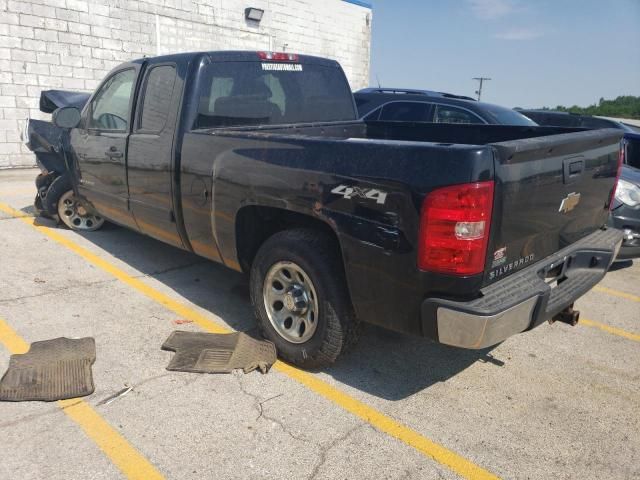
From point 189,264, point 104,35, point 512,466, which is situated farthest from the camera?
point 104,35

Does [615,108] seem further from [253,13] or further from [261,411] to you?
[261,411]

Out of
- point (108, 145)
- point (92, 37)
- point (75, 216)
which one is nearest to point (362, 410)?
point (108, 145)

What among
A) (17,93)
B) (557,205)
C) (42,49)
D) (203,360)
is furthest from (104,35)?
(557,205)

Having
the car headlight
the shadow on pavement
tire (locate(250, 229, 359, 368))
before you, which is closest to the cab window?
the shadow on pavement

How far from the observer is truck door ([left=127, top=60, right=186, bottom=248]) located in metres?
4.11

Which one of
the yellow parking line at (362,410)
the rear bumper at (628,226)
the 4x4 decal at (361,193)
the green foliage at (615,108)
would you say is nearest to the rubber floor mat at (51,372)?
the yellow parking line at (362,410)

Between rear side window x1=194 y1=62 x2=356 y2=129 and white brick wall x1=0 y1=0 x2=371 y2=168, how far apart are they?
28.9 ft

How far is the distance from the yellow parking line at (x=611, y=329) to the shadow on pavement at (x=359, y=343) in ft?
3.89

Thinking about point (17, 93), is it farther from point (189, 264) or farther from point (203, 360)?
point (203, 360)

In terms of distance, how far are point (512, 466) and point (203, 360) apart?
195cm

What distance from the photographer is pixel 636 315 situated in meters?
4.68

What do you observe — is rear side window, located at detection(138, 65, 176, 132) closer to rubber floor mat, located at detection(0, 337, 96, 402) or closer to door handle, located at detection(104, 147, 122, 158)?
door handle, located at detection(104, 147, 122, 158)

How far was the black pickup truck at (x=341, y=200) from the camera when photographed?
2.56m

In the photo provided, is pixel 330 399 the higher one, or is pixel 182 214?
pixel 182 214
